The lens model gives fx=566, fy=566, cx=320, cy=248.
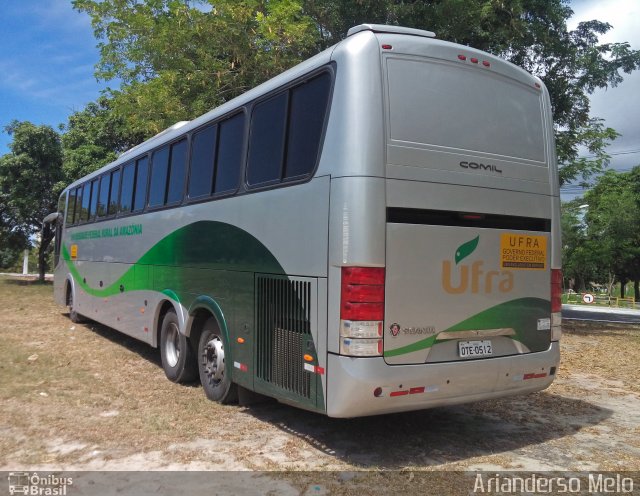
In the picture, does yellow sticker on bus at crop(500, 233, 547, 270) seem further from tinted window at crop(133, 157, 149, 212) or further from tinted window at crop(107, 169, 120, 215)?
tinted window at crop(107, 169, 120, 215)

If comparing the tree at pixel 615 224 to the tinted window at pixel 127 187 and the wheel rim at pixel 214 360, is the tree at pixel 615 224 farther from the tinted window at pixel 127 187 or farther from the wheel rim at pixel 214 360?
the wheel rim at pixel 214 360

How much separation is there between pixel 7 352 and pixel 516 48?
37.9 ft

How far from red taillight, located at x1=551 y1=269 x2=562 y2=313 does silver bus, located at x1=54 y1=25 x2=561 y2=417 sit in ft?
0.08

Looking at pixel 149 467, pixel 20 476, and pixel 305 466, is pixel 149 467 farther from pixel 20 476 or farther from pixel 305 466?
pixel 305 466

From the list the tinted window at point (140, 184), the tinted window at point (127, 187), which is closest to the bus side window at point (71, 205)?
the tinted window at point (127, 187)

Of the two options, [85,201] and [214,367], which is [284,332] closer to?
[214,367]

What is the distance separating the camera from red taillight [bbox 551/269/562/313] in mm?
5504

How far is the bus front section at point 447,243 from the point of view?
434 centimetres

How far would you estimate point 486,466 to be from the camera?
15.2 feet

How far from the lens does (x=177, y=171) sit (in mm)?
7488

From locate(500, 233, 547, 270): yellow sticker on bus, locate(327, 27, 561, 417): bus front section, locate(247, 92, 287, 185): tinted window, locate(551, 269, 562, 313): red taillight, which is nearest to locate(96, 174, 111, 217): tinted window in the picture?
locate(247, 92, 287, 185): tinted window

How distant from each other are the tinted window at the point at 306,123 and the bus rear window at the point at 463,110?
599 millimetres

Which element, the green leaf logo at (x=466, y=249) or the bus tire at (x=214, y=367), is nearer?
the green leaf logo at (x=466, y=249)

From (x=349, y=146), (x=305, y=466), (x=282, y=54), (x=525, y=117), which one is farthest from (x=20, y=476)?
(x=282, y=54)
